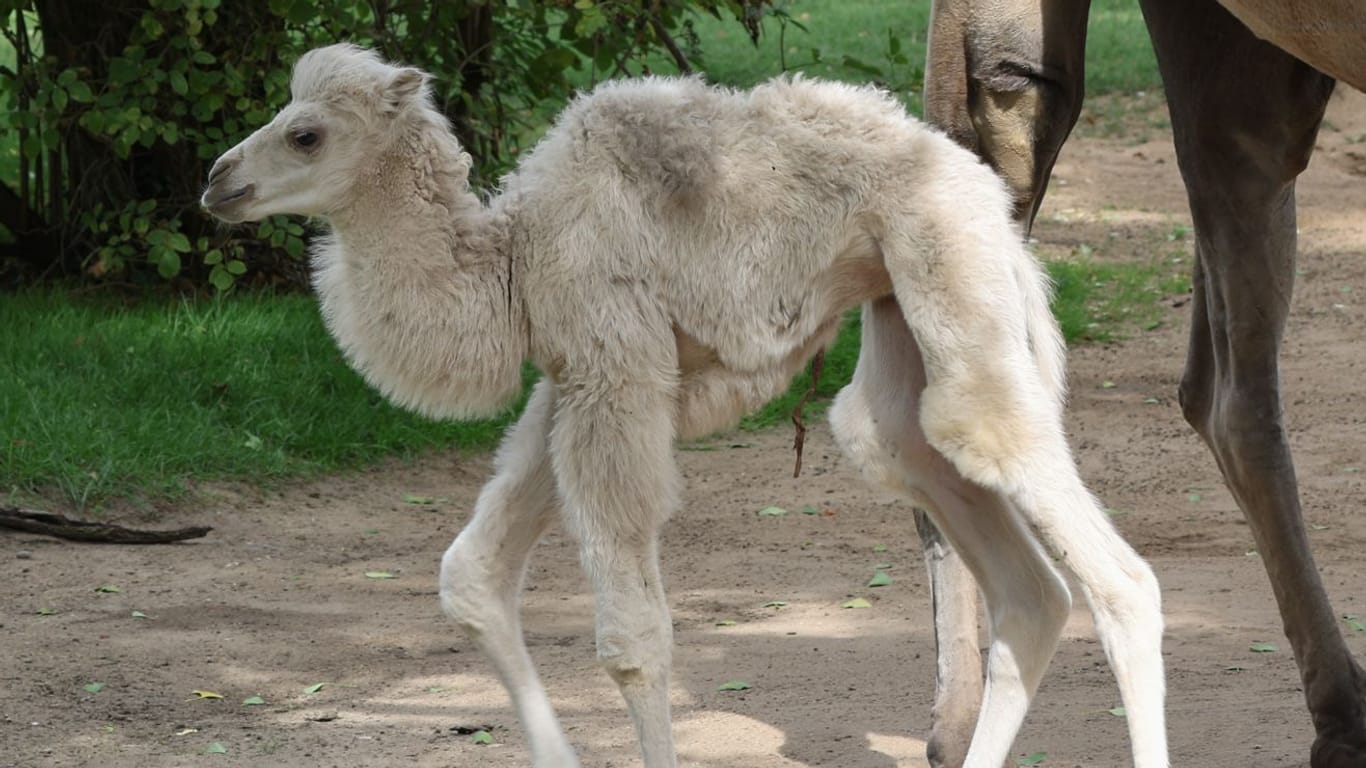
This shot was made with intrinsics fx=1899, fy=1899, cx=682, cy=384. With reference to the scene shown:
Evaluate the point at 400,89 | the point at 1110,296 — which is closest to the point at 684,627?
the point at 400,89

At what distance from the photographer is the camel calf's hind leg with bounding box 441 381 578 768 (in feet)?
12.8

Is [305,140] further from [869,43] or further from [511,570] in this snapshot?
[869,43]

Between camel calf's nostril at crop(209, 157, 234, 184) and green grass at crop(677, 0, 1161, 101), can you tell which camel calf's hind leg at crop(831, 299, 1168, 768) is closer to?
camel calf's nostril at crop(209, 157, 234, 184)

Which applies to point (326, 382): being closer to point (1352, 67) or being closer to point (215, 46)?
point (215, 46)

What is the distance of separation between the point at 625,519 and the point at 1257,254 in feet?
5.68

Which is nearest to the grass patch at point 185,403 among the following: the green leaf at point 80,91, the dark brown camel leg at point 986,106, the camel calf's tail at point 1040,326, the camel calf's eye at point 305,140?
the green leaf at point 80,91

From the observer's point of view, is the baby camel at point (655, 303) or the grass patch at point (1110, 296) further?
the grass patch at point (1110, 296)

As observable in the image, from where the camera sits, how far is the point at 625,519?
370cm

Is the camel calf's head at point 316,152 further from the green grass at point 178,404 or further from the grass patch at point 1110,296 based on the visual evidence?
the grass patch at point 1110,296

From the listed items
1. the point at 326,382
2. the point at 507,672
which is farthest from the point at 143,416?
the point at 507,672

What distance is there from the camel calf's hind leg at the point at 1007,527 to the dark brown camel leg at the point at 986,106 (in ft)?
1.06

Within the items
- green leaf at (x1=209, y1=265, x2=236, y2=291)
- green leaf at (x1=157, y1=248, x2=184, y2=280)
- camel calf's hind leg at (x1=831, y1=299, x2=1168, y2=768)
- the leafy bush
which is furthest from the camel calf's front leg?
green leaf at (x1=157, y1=248, x2=184, y2=280)

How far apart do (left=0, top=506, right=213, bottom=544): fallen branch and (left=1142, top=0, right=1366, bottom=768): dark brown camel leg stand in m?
3.63

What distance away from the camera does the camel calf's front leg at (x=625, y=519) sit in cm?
369
